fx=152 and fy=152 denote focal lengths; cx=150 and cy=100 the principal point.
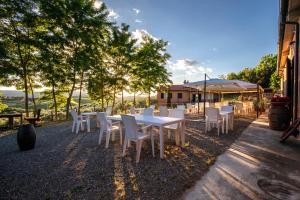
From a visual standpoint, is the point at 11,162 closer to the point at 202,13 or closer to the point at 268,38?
the point at 202,13

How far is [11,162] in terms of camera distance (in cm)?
331

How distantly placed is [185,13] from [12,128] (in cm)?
1018

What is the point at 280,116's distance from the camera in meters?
5.49

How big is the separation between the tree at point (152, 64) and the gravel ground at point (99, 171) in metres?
8.75

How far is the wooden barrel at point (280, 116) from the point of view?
5445mm

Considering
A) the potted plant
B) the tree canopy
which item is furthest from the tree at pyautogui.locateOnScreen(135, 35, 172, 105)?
the potted plant

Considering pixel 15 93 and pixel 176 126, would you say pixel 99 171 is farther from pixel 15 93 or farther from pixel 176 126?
pixel 15 93

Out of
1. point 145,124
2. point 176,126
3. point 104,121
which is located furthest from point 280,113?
point 104,121

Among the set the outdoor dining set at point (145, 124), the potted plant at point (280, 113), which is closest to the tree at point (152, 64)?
the outdoor dining set at point (145, 124)

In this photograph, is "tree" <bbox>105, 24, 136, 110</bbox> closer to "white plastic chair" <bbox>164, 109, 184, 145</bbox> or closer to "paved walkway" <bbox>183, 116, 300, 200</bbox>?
"white plastic chair" <bbox>164, 109, 184, 145</bbox>

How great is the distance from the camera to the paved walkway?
2014 mm

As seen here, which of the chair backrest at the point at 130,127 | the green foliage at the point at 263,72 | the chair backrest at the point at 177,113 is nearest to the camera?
the chair backrest at the point at 130,127

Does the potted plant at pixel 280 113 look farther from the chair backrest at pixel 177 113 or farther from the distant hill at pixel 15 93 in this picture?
the distant hill at pixel 15 93

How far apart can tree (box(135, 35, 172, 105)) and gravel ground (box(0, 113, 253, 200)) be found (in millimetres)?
8751
